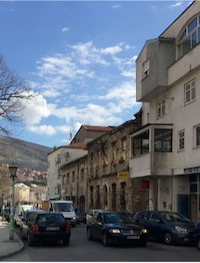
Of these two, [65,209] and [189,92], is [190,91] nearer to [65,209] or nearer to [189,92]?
[189,92]

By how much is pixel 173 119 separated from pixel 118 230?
12.9m

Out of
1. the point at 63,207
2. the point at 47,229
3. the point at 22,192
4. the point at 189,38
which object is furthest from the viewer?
the point at 22,192

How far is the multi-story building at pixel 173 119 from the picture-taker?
25.3 m

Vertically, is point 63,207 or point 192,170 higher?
point 192,170

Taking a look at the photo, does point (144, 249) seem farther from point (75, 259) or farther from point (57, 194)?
point (57, 194)

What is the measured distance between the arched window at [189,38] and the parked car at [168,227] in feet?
35.8

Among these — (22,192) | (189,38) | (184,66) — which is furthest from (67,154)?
(22,192)

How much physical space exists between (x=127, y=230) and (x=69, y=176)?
44.4 meters

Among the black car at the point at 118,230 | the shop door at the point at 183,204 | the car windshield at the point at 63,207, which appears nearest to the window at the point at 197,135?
the shop door at the point at 183,204

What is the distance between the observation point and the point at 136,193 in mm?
34625

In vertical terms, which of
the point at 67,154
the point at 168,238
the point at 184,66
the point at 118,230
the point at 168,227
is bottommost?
the point at 168,238

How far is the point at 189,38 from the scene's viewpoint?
27.2 meters

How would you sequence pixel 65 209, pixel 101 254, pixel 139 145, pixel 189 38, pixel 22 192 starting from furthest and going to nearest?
pixel 22 192 < pixel 65 209 < pixel 139 145 < pixel 189 38 < pixel 101 254

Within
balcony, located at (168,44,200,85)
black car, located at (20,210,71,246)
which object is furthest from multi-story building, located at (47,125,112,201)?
black car, located at (20,210,71,246)
